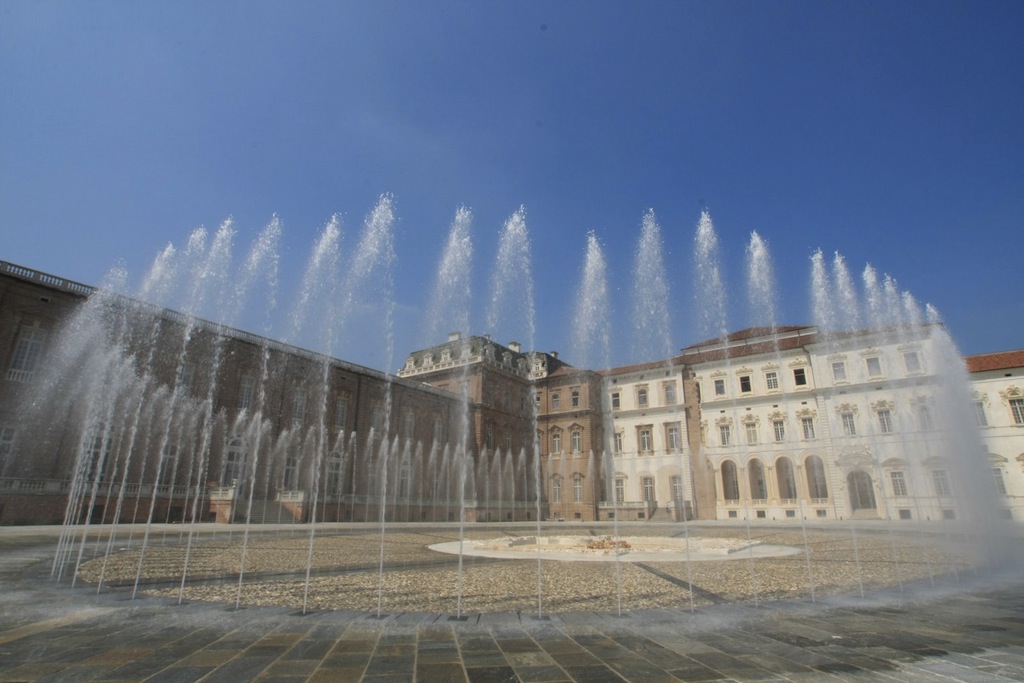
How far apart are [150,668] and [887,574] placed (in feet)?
43.6

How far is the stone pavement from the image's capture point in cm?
423

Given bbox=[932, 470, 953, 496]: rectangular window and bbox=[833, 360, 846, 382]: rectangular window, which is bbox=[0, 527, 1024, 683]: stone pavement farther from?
bbox=[833, 360, 846, 382]: rectangular window

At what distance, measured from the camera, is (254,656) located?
4609 mm

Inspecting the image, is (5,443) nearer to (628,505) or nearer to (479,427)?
(479,427)

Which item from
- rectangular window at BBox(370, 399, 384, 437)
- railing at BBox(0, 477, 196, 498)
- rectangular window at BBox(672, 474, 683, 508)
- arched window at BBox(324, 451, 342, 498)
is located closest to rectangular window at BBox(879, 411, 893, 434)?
rectangular window at BBox(672, 474, 683, 508)

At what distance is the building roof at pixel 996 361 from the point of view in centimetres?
3581

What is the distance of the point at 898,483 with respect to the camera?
37562 mm

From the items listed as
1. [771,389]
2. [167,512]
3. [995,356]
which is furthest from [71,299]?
[995,356]

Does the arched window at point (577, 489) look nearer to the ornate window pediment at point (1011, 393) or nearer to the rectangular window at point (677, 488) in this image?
the rectangular window at point (677, 488)

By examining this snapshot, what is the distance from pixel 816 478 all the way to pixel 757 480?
4.49m

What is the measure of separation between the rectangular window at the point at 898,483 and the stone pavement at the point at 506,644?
121 feet

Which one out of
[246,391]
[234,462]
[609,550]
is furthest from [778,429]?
[234,462]

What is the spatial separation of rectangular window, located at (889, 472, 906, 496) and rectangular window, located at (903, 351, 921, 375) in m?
7.78

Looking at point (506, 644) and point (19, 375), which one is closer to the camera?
point (506, 644)
